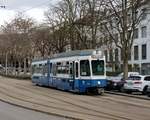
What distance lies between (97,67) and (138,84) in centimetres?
482

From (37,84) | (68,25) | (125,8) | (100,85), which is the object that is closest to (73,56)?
(100,85)

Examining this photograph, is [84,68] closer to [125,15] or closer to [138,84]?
[138,84]

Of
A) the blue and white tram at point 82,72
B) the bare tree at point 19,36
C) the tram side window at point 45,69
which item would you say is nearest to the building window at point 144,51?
the bare tree at point 19,36

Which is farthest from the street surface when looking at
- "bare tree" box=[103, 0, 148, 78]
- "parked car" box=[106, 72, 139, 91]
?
"bare tree" box=[103, 0, 148, 78]

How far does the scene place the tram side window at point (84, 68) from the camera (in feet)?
119

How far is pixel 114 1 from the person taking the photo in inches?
1852

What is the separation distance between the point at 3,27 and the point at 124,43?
5796 centimetres

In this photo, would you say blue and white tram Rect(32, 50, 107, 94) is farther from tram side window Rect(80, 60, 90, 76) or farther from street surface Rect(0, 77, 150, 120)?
street surface Rect(0, 77, 150, 120)

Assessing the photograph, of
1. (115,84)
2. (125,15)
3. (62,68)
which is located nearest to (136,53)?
(125,15)

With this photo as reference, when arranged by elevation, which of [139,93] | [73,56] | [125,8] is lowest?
[139,93]

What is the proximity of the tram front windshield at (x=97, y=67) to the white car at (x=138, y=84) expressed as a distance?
4319 millimetres

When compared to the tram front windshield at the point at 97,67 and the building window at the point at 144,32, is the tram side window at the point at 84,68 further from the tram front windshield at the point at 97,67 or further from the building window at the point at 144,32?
the building window at the point at 144,32

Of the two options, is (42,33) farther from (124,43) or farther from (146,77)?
(146,77)

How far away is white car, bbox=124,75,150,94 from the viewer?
1535 inches
